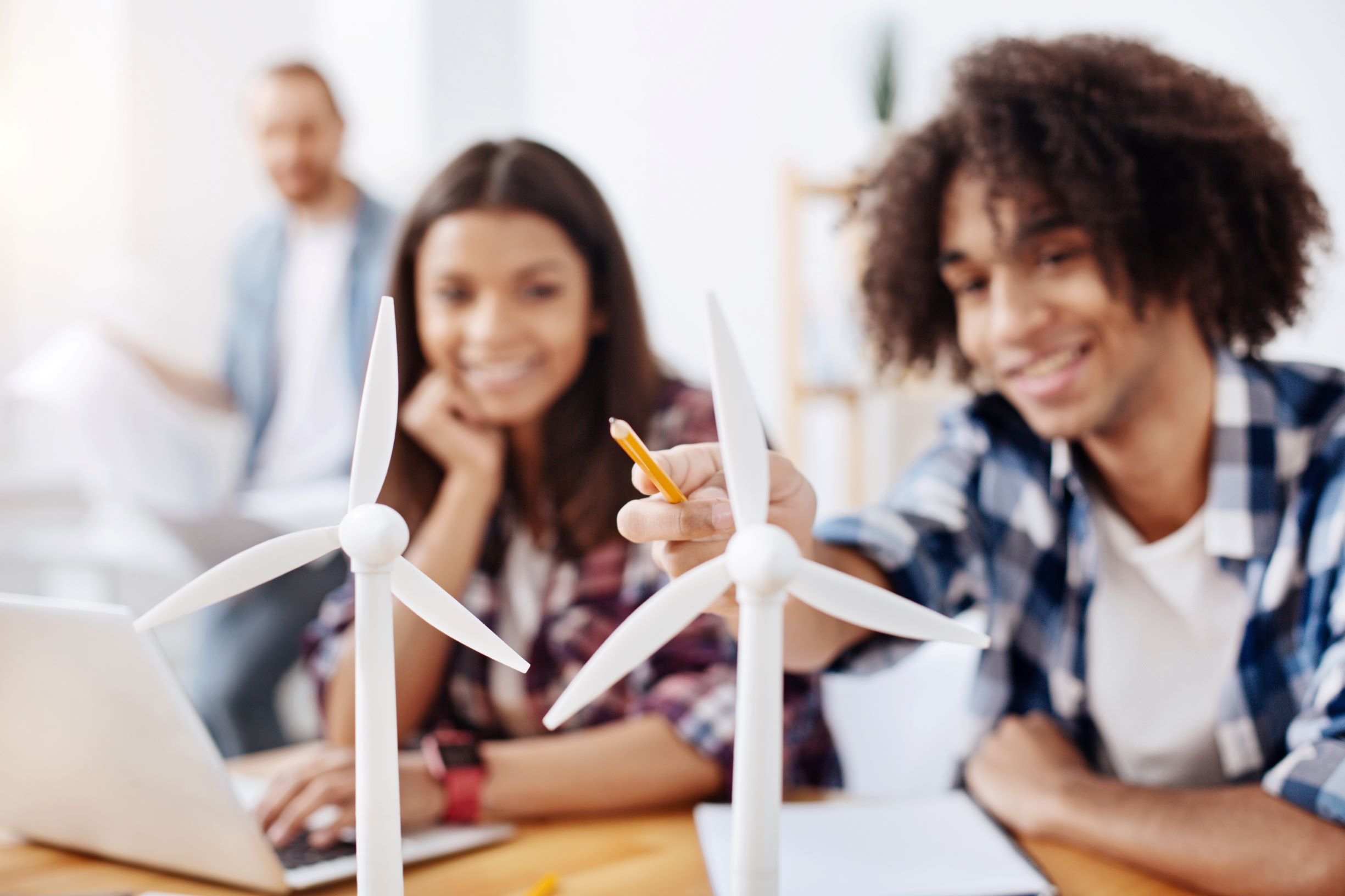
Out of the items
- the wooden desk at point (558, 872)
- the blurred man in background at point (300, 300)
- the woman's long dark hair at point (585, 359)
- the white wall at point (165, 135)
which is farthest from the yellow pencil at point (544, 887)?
the white wall at point (165, 135)

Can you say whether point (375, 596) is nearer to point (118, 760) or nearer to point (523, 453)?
point (118, 760)

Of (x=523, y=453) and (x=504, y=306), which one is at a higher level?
(x=504, y=306)

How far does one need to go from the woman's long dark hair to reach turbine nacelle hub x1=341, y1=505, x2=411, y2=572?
2.12 feet

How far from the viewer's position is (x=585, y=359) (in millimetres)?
1216

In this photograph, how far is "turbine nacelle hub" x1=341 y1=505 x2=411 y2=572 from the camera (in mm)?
471

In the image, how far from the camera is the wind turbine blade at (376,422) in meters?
0.51

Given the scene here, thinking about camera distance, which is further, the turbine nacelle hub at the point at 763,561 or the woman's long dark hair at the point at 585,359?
the woman's long dark hair at the point at 585,359

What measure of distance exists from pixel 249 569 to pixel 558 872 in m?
0.34

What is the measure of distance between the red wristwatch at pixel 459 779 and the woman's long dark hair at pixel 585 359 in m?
0.31

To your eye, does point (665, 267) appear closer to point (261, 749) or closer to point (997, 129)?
point (261, 749)

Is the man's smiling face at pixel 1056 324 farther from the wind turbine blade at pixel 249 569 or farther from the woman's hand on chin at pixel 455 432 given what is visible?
the wind turbine blade at pixel 249 569

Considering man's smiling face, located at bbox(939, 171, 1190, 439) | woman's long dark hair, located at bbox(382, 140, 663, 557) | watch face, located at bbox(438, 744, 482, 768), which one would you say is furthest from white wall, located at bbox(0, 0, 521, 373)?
man's smiling face, located at bbox(939, 171, 1190, 439)

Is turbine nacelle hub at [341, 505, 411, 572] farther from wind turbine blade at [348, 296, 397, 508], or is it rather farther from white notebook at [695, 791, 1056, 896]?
→ white notebook at [695, 791, 1056, 896]

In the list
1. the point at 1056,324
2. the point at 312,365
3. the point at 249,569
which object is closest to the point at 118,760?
the point at 249,569
